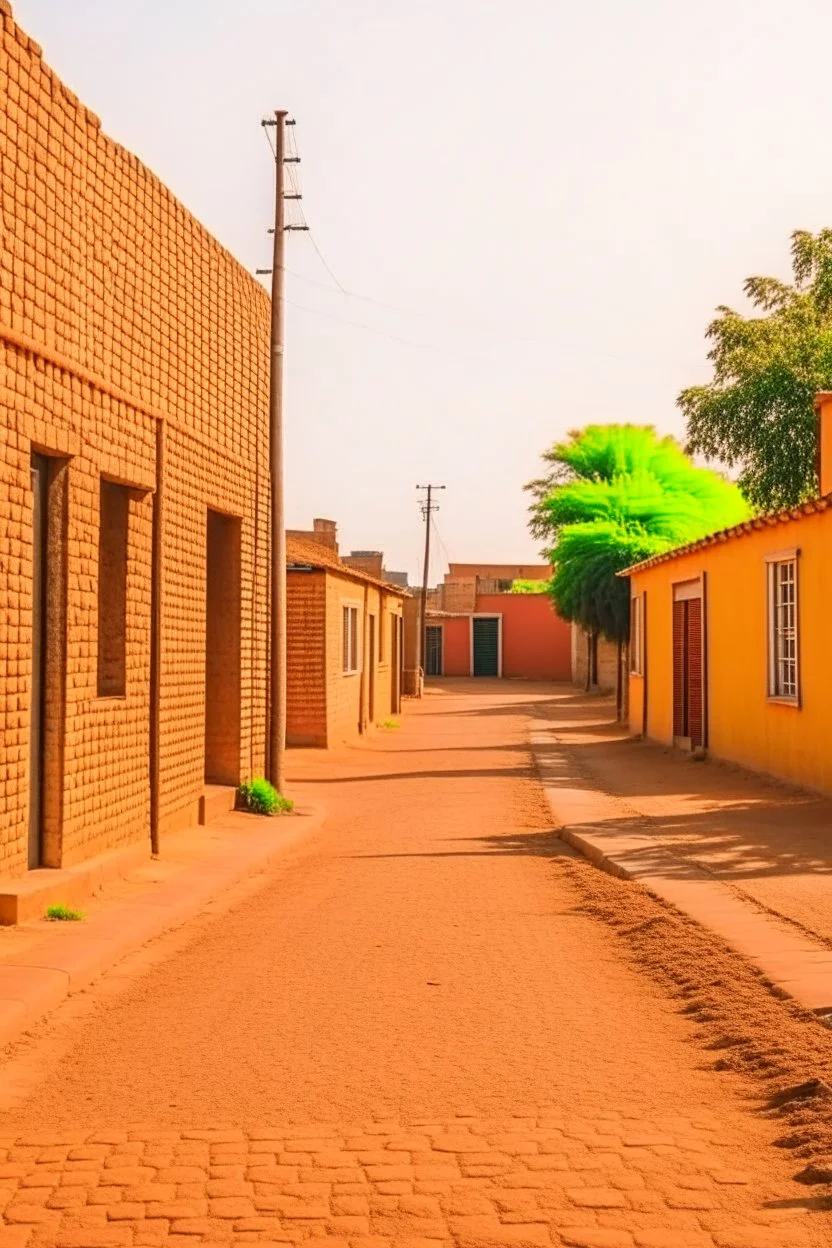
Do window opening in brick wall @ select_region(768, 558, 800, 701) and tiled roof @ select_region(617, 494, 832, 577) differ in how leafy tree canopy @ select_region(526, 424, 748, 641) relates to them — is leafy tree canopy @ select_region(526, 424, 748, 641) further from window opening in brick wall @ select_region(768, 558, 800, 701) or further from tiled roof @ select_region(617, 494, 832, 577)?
window opening in brick wall @ select_region(768, 558, 800, 701)

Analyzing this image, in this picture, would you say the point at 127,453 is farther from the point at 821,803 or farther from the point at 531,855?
the point at 821,803

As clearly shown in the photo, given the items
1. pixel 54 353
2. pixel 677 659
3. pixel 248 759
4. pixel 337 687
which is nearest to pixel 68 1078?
pixel 54 353

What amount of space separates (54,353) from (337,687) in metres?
18.2

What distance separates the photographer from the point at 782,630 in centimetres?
1772

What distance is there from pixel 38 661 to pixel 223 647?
5793 mm

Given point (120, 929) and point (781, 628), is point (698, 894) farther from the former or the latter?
point (781, 628)

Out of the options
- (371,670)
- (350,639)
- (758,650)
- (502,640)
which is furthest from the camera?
(502,640)

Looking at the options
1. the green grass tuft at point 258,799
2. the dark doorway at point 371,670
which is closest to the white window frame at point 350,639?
the dark doorway at point 371,670

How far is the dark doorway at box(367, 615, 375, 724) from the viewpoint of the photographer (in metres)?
33.7

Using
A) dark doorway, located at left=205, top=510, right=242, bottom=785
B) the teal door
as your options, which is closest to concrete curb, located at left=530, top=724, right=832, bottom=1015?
dark doorway, located at left=205, top=510, right=242, bottom=785

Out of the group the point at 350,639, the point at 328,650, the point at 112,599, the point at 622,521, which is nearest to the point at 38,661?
the point at 112,599

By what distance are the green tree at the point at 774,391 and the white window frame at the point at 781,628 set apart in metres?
14.7

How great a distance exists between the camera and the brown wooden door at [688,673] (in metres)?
22.8

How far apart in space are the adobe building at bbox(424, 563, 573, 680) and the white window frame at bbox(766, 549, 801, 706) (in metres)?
48.9
